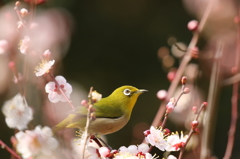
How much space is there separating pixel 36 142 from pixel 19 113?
2.1 inches

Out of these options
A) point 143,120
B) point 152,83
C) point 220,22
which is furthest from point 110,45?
point 220,22

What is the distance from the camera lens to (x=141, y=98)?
2818 mm

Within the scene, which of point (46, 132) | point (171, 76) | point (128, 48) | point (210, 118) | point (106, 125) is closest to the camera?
point (46, 132)

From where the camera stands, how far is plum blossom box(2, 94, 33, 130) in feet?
1.97

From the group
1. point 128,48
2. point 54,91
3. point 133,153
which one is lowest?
point 133,153

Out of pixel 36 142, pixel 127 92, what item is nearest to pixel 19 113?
pixel 36 142

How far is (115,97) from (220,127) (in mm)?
2138

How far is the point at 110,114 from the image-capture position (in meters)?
0.85

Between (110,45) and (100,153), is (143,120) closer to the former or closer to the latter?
(110,45)

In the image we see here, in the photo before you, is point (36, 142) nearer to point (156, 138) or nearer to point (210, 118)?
point (156, 138)

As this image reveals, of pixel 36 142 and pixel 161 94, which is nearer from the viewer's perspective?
pixel 36 142

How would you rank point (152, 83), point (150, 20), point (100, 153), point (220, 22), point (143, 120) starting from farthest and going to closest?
1. point (150, 20)
2. point (152, 83)
3. point (143, 120)
4. point (220, 22)
5. point (100, 153)

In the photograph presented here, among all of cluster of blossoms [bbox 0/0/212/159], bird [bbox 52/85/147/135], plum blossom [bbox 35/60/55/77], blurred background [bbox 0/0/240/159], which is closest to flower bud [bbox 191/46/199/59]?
bird [bbox 52/85/147/135]

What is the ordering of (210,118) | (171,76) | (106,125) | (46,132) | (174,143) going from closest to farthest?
(46,132) → (174,143) → (106,125) → (210,118) → (171,76)
